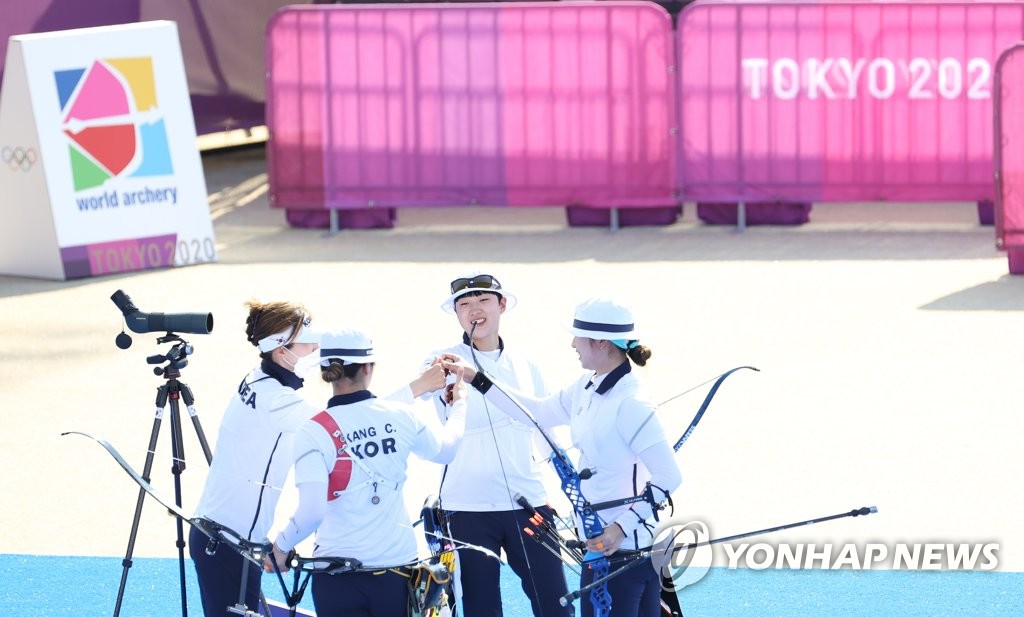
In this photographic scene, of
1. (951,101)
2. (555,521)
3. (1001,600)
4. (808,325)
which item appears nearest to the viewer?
(555,521)

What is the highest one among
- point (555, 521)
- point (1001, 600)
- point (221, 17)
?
point (221, 17)

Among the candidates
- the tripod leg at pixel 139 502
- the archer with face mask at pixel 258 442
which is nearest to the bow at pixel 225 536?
the archer with face mask at pixel 258 442

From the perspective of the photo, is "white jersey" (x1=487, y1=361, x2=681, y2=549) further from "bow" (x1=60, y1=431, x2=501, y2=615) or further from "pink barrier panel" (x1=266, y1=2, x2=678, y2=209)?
"pink barrier panel" (x1=266, y1=2, x2=678, y2=209)

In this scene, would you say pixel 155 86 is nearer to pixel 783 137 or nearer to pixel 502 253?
pixel 502 253

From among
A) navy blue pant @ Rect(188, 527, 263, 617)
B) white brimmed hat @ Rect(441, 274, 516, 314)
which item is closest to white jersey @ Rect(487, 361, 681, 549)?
white brimmed hat @ Rect(441, 274, 516, 314)

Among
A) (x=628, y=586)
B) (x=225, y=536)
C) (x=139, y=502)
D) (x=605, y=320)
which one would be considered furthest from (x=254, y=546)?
(x=605, y=320)

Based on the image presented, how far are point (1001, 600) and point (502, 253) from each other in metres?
9.47

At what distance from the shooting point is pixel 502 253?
16.5 metres

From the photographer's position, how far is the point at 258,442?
6.05 metres

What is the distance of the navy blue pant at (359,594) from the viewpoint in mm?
5652

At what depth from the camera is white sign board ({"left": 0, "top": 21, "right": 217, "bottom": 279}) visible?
1501 centimetres

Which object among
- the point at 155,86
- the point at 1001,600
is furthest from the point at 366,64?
the point at 1001,600

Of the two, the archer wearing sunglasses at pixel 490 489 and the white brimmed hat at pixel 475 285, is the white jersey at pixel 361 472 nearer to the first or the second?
the archer wearing sunglasses at pixel 490 489

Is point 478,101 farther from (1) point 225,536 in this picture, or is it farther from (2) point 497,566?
(1) point 225,536
